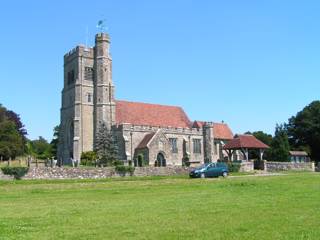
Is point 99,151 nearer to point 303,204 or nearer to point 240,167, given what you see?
point 240,167

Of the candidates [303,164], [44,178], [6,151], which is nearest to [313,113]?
[303,164]

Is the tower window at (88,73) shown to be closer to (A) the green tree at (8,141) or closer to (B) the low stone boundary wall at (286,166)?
(A) the green tree at (8,141)

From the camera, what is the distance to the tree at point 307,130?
83000 millimetres

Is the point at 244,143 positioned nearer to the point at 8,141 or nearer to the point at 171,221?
the point at 8,141

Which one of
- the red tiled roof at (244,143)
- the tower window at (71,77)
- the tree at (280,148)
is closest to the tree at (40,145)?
the tower window at (71,77)

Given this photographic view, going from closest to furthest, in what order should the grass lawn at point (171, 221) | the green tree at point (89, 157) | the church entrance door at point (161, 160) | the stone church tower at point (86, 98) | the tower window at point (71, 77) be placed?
the grass lawn at point (171, 221) → the green tree at point (89, 157) → the church entrance door at point (161, 160) → the stone church tower at point (86, 98) → the tower window at point (71, 77)

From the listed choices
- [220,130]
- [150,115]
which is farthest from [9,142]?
[220,130]

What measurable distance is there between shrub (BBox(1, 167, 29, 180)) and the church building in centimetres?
2207

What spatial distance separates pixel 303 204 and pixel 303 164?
4539 centimetres

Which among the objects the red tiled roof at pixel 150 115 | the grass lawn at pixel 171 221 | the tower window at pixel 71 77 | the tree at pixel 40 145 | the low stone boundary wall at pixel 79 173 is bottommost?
the grass lawn at pixel 171 221

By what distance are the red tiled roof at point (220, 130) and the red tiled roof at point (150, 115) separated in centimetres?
175

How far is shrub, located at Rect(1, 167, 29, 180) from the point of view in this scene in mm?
38906

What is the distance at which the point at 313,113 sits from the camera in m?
86.7

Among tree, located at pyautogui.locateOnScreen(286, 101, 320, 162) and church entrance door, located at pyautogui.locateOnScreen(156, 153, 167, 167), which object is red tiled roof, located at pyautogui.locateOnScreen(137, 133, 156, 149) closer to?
church entrance door, located at pyautogui.locateOnScreen(156, 153, 167, 167)
